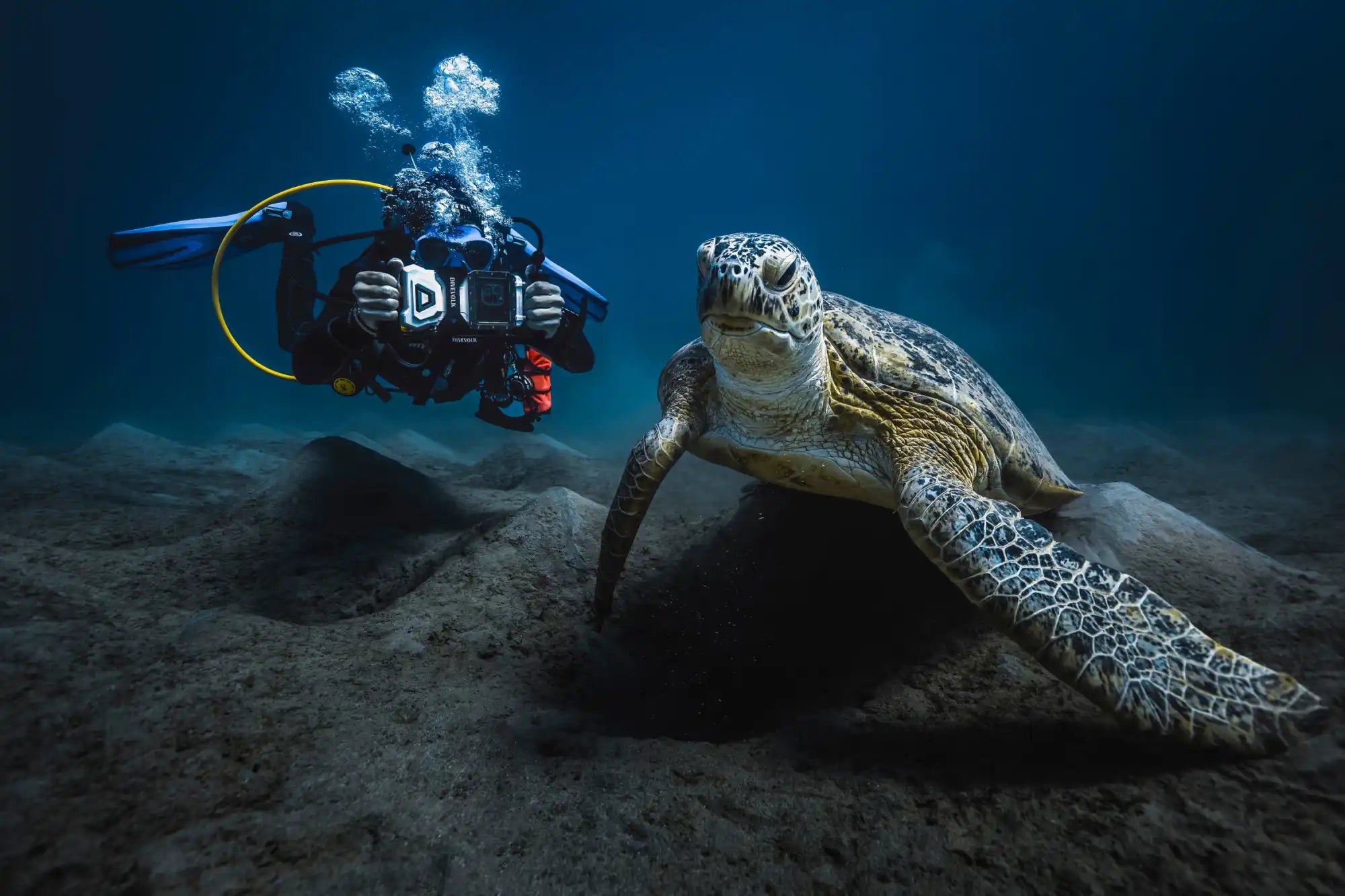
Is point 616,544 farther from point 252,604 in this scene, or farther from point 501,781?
point 252,604

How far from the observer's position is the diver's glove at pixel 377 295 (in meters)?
3.21

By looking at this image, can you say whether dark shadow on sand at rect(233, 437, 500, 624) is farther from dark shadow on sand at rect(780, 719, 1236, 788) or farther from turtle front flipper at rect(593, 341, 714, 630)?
dark shadow on sand at rect(780, 719, 1236, 788)

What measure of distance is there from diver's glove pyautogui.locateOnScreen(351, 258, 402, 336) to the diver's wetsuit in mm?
185

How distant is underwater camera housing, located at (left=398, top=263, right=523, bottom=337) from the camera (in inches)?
133

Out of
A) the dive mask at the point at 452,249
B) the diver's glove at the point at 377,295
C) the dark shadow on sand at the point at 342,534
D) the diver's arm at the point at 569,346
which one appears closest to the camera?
the dark shadow on sand at the point at 342,534

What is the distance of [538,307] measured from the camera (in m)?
3.74

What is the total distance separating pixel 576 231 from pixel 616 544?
78.3m

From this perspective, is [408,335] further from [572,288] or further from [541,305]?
[572,288]

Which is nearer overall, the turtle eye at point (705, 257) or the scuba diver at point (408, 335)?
the turtle eye at point (705, 257)

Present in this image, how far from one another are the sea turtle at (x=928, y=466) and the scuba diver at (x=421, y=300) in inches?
58.2

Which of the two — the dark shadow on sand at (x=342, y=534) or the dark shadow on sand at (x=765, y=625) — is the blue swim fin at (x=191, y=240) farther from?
the dark shadow on sand at (x=765, y=625)

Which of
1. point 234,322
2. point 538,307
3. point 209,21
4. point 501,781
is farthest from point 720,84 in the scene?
point 234,322

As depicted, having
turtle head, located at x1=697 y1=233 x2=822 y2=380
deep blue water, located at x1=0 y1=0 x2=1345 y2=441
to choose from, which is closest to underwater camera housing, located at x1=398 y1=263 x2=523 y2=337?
turtle head, located at x1=697 y1=233 x2=822 y2=380

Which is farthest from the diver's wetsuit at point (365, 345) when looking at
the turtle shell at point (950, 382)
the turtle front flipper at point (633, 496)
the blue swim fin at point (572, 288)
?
the turtle shell at point (950, 382)
